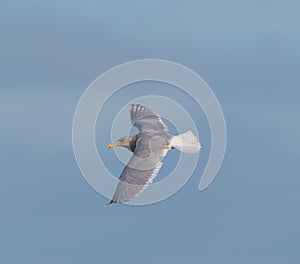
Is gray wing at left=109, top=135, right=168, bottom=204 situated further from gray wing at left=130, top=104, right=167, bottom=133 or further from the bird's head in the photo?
gray wing at left=130, top=104, right=167, bottom=133

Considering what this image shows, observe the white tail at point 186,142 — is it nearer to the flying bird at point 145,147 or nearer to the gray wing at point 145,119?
the flying bird at point 145,147

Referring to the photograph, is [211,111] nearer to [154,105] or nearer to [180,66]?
[180,66]

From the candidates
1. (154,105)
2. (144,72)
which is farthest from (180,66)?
(154,105)

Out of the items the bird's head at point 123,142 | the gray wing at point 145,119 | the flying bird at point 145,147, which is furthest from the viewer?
the gray wing at point 145,119

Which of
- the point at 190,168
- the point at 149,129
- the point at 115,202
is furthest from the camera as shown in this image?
the point at 149,129

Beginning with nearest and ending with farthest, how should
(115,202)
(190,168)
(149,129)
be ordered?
(115,202), (190,168), (149,129)

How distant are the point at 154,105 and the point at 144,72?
193 inches

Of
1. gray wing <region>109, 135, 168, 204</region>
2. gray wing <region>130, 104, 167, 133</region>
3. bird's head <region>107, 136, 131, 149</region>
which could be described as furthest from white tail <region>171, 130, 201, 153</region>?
bird's head <region>107, 136, 131, 149</region>

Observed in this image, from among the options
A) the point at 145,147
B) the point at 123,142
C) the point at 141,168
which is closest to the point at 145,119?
the point at 123,142

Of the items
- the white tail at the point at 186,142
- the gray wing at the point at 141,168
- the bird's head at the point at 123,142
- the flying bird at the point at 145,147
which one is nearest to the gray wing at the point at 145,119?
the flying bird at the point at 145,147

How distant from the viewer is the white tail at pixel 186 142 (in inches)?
2391

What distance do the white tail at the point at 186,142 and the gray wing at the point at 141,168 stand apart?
1.77 ft

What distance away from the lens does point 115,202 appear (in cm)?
5475

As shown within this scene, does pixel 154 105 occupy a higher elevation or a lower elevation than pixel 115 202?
higher
